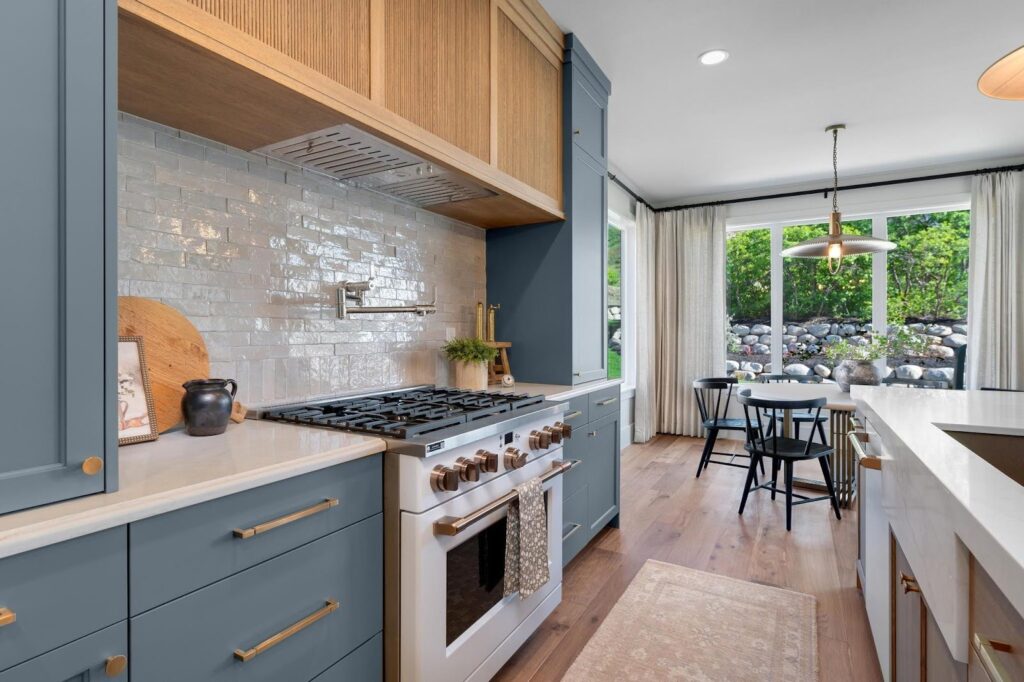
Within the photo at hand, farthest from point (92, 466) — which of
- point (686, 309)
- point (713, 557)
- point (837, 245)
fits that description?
point (686, 309)

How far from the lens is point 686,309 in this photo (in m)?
5.71

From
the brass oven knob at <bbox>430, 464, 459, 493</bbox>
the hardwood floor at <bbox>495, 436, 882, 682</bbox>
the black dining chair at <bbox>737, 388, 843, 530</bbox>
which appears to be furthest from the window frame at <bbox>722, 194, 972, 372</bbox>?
the brass oven knob at <bbox>430, 464, 459, 493</bbox>

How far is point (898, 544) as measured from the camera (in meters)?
1.35

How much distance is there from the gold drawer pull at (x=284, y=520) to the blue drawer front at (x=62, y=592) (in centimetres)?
20

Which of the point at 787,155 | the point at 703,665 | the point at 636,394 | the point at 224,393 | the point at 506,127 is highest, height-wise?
the point at 787,155

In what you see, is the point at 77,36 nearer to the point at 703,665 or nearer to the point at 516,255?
the point at 516,255

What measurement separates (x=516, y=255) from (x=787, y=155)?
292 centimetres

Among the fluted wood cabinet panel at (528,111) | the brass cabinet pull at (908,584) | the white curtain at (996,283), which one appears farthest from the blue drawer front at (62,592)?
the white curtain at (996,283)

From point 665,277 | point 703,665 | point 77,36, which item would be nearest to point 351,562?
point 77,36

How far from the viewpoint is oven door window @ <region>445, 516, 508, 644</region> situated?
1524 millimetres

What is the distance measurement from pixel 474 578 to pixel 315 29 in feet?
5.24

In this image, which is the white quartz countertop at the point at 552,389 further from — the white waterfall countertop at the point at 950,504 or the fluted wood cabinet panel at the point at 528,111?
the white waterfall countertop at the point at 950,504

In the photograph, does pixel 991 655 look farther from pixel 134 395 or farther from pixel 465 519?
pixel 134 395

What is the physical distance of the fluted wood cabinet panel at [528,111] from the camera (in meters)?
2.27
